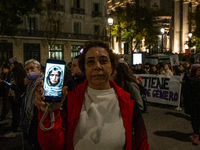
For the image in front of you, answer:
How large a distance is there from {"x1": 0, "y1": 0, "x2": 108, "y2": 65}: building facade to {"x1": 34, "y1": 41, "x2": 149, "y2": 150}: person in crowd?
2794cm

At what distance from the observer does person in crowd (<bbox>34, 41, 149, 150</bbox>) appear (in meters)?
1.76

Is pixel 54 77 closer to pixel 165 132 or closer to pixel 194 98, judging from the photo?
pixel 194 98

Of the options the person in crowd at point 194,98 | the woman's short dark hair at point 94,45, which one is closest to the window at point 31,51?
the person in crowd at point 194,98

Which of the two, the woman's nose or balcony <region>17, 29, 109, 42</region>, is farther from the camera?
balcony <region>17, 29, 109, 42</region>

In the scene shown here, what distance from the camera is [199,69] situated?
225 inches

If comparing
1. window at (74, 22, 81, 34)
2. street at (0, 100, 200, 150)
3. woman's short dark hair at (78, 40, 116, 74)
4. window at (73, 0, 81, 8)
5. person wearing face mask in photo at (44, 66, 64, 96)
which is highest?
window at (73, 0, 81, 8)

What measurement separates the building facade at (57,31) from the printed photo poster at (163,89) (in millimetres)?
19661

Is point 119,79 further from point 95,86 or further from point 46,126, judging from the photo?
point 46,126

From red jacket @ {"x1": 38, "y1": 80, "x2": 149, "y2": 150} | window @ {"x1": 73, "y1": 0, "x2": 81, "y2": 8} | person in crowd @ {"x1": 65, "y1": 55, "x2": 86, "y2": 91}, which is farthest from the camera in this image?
window @ {"x1": 73, "y1": 0, "x2": 81, "y2": 8}

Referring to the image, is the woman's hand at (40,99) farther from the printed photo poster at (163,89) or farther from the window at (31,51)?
the window at (31,51)

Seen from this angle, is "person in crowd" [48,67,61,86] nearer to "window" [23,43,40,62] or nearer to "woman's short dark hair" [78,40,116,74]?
"woman's short dark hair" [78,40,116,74]

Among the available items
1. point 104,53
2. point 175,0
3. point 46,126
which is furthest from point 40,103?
point 175,0

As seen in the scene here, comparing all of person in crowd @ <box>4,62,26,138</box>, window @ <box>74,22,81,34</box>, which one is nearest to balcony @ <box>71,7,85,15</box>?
window @ <box>74,22,81,34</box>

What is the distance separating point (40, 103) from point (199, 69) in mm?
5231
